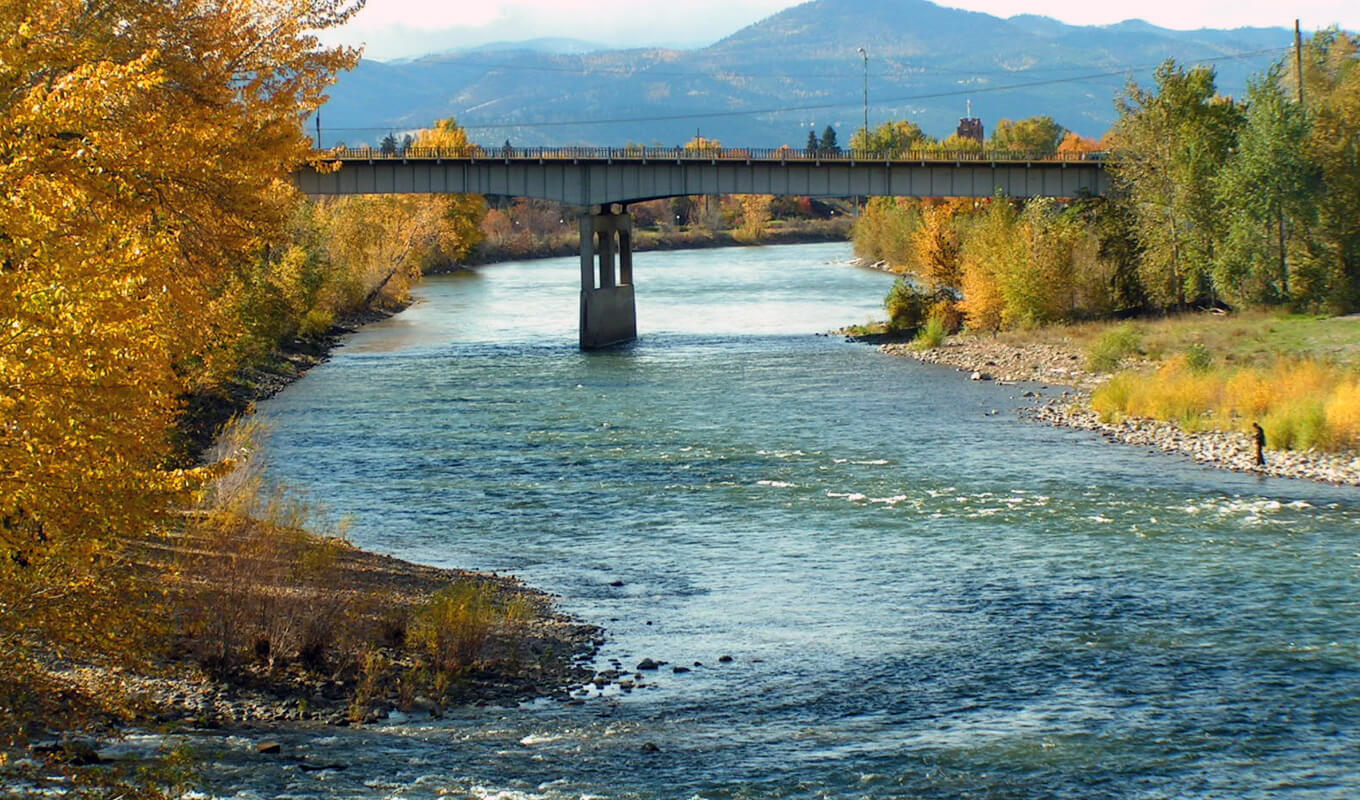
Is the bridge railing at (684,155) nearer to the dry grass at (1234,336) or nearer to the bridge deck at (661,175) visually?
the bridge deck at (661,175)

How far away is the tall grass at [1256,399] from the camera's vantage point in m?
39.7

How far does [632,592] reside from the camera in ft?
89.0

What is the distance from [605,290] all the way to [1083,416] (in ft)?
120

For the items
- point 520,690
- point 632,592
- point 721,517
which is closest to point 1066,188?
point 721,517

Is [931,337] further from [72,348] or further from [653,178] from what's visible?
[72,348]

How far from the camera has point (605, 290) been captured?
79562 millimetres

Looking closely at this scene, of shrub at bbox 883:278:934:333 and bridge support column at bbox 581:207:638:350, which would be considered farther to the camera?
bridge support column at bbox 581:207:638:350

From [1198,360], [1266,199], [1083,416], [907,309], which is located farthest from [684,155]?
[1083,416]

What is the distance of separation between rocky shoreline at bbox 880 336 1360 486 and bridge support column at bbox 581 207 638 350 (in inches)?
576

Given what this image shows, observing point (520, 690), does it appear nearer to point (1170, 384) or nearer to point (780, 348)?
point (1170, 384)

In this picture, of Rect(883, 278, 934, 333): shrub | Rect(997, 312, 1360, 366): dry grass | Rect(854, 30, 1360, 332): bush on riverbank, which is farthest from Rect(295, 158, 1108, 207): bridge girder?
Rect(997, 312, 1360, 366): dry grass

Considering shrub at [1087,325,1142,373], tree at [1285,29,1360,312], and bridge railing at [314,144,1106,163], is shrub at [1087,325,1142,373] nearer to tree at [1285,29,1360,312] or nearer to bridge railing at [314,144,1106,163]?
tree at [1285,29,1360,312]

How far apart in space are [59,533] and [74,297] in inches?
76.0

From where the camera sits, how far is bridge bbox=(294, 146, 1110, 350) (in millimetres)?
82750
